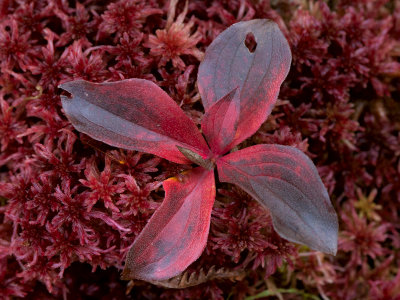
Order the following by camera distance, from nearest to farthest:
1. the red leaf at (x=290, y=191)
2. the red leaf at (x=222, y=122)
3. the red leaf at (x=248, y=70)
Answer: the red leaf at (x=290, y=191) → the red leaf at (x=222, y=122) → the red leaf at (x=248, y=70)

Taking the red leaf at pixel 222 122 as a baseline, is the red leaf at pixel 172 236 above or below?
below

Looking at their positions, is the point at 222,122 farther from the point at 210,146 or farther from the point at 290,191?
the point at 290,191

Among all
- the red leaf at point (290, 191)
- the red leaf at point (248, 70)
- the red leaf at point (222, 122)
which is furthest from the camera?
the red leaf at point (248, 70)

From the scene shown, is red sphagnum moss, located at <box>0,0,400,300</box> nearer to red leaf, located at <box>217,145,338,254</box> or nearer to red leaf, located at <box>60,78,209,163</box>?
red leaf, located at <box>60,78,209,163</box>

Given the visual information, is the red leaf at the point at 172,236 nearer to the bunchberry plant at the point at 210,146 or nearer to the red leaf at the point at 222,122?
the bunchberry plant at the point at 210,146

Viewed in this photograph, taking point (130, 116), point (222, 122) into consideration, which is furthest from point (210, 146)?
point (130, 116)

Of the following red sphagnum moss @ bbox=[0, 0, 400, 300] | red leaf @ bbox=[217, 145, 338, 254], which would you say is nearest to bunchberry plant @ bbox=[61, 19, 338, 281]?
red leaf @ bbox=[217, 145, 338, 254]

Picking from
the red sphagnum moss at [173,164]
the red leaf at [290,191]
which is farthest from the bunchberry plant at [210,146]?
the red sphagnum moss at [173,164]
